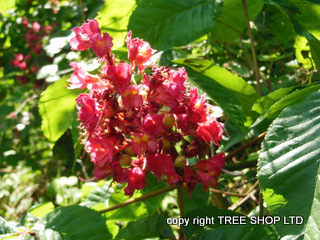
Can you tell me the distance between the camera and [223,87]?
0.91 metres

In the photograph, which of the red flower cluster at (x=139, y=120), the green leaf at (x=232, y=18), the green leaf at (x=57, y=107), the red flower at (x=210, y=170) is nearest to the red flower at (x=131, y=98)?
the red flower cluster at (x=139, y=120)

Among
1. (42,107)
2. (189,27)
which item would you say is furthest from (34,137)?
(189,27)

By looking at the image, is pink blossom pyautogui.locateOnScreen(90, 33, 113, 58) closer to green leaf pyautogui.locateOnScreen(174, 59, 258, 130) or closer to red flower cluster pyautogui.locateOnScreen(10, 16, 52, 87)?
green leaf pyautogui.locateOnScreen(174, 59, 258, 130)

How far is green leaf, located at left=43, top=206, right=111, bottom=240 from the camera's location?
94 cm

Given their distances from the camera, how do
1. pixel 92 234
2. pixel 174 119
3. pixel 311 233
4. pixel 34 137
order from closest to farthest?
pixel 311 233 < pixel 174 119 < pixel 92 234 < pixel 34 137

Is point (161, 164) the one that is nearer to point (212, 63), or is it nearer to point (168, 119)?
point (168, 119)

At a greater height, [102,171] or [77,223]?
[102,171]

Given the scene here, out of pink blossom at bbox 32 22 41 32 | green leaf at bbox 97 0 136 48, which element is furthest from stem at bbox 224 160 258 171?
pink blossom at bbox 32 22 41 32

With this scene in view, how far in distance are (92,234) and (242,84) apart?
0.56 m

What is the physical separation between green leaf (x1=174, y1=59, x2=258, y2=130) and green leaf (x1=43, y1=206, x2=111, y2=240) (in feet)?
1.44

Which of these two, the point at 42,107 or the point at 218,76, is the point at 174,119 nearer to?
the point at 218,76

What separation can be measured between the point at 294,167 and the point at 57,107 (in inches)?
25.6

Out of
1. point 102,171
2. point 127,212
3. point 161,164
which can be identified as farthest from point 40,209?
point 161,164

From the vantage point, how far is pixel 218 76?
3.22 ft
